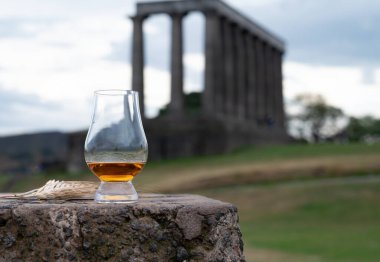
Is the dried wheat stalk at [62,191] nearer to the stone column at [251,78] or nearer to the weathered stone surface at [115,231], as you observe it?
the weathered stone surface at [115,231]

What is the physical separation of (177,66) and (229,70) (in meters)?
5.85

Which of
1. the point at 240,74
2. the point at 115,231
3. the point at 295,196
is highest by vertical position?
the point at 240,74

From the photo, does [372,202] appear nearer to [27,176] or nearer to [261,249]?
[261,249]

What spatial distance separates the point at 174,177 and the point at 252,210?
41.3 feet

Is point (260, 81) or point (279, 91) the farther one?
point (279, 91)

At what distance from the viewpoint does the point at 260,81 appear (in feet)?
258

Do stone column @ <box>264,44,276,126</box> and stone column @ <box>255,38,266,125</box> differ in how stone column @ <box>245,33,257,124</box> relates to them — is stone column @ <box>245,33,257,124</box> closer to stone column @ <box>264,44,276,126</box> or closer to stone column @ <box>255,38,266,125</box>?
stone column @ <box>255,38,266,125</box>

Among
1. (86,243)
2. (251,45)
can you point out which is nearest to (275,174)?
(251,45)

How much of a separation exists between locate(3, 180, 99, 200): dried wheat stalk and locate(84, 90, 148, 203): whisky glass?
12.6 inches

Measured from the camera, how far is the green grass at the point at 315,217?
2405 centimetres

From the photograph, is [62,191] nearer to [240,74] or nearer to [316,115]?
[240,74]

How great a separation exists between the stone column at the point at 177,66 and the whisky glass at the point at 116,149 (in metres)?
60.0

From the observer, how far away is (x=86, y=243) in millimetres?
4371

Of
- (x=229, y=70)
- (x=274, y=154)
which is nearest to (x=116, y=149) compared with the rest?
(x=274, y=154)
